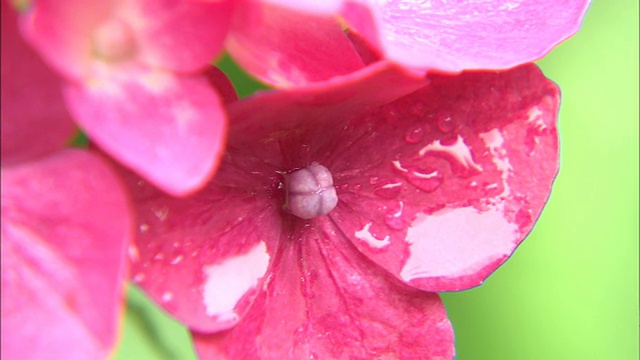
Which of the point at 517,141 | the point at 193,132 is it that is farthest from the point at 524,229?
the point at 193,132

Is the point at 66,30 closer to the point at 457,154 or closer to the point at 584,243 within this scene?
the point at 457,154

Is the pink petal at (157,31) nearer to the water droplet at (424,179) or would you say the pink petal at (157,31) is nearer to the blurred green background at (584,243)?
the water droplet at (424,179)

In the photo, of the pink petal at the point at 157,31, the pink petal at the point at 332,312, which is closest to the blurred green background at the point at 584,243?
the pink petal at the point at 332,312

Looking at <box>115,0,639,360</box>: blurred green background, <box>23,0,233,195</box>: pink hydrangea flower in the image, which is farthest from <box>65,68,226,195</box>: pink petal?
<box>115,0,639,360</box>: blurred green background

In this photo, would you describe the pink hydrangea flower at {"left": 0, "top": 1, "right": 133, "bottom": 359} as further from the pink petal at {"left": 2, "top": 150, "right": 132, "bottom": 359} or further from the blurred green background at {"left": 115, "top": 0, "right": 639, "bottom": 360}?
the blurred green background at {"left": 115, "top": 0, "right": 639, "bottom": 360}

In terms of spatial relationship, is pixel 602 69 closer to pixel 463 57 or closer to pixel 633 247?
pixel 633 247

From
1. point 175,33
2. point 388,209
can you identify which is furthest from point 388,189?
point 175,33
